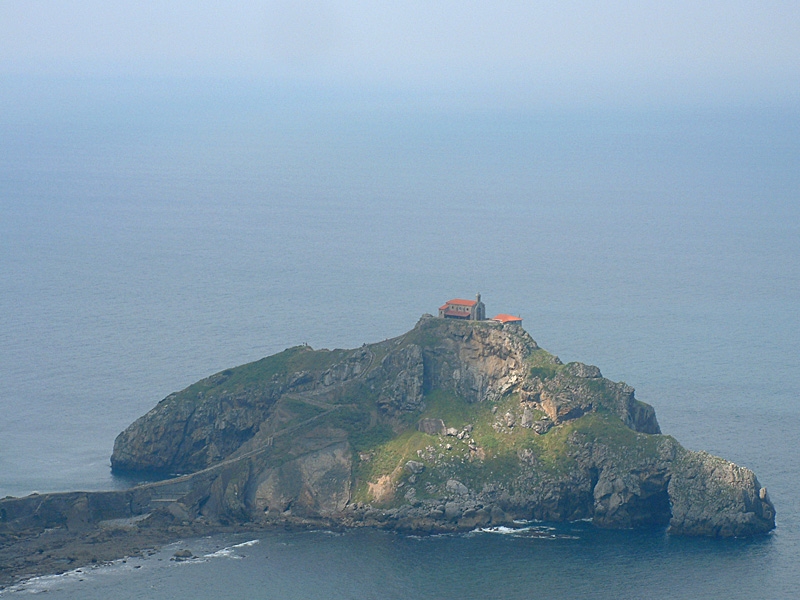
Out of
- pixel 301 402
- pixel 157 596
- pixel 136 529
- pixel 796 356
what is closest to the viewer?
pixel 157 596

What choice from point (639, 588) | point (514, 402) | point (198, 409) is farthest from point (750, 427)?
point (198, 409)

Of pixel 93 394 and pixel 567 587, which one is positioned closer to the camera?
pixel 567 587

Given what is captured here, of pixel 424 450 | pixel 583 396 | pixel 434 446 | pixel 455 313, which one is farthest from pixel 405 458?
pixel 455 313

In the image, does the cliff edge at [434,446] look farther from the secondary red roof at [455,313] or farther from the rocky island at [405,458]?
the secondary red roof at [455,313]

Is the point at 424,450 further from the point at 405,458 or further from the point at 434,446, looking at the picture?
the point at 405,458

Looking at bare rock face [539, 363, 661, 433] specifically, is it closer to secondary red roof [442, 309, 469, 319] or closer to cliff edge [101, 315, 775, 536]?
cliff edge [101, 315, 775, 536]

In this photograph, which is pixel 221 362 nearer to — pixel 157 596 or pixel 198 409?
pixel 198 409

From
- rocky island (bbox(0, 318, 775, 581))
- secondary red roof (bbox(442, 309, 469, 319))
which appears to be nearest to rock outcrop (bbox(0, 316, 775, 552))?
rocky island (bbox(0, 318, 775, 581))
